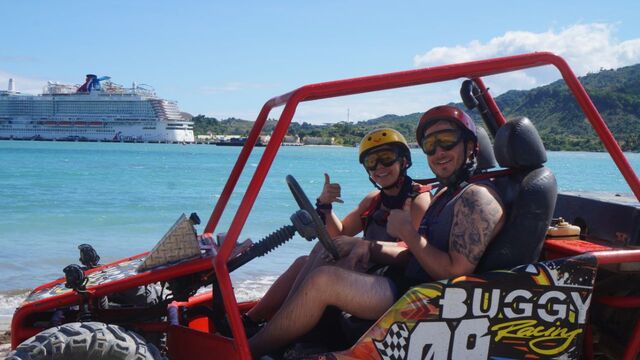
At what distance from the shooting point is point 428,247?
3.28m

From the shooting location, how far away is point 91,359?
9.91 feet

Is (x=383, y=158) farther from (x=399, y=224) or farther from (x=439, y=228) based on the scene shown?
(x=399, y=224)

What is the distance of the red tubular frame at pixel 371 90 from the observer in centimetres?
304

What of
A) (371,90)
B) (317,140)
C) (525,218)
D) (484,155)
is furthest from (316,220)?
(317,140)

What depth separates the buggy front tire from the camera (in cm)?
298

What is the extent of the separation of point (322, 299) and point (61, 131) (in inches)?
4224

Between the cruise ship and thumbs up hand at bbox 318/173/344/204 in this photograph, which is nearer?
thumbs up hand at bbox 318/173/344/204

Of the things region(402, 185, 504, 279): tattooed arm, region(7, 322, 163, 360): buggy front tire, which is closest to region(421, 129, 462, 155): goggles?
region(402, 185, 504, 279): tattooed arm

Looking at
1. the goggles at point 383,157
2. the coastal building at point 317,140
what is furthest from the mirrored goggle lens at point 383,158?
the coastal building at point 317,140

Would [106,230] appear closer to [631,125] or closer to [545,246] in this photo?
[545,246]

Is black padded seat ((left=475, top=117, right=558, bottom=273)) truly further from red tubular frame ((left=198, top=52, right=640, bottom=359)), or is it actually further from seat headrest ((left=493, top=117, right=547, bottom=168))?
red tubular frame ((left=198, top=52, right=640, bottom=359))

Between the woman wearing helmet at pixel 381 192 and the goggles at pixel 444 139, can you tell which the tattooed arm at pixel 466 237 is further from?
the woman wearing helmet at pixel 381 192

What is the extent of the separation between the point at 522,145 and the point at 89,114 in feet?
342

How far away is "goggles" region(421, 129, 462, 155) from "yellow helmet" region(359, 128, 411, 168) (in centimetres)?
79
